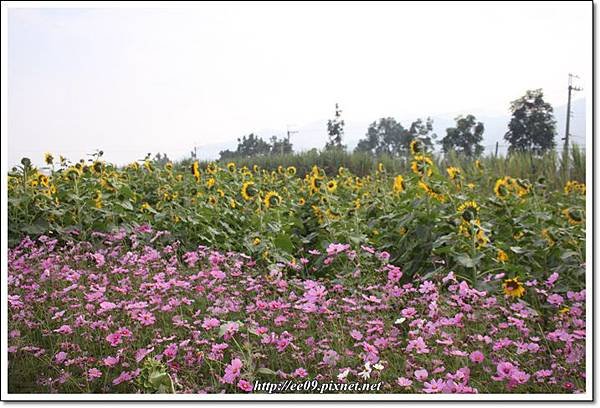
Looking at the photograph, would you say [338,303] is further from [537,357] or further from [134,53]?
[134,53]

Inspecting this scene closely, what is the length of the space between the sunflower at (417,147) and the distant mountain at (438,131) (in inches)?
8.9

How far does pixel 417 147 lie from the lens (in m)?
2.96

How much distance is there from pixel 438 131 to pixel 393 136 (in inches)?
11.8

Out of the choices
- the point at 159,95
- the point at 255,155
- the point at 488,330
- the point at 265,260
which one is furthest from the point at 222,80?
the point at 488,330

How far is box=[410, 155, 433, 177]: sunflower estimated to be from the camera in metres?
2.93

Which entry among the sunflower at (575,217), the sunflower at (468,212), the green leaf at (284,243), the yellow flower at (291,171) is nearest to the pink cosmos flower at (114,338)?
the green leaf at (284,243)

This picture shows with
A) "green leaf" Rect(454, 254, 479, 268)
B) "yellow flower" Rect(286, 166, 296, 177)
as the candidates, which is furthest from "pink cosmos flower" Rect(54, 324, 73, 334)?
"yellow flower" Rect(286, 166, 296, 177)

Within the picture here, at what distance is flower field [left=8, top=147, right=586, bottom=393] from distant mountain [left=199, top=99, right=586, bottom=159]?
24cm

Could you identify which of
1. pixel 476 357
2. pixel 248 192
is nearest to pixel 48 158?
pixel 248 192

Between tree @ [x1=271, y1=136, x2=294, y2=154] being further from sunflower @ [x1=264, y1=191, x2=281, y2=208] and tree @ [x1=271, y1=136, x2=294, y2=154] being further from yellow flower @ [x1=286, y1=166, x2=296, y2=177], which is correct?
yellow flower @ [x1=286, y1=166, x2=296, y2=177]

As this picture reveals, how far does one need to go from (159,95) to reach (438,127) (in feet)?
4.47

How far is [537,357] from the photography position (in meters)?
2.09

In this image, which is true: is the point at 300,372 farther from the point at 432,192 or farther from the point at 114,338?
the point at 432,192

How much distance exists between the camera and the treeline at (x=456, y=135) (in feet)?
9.85
